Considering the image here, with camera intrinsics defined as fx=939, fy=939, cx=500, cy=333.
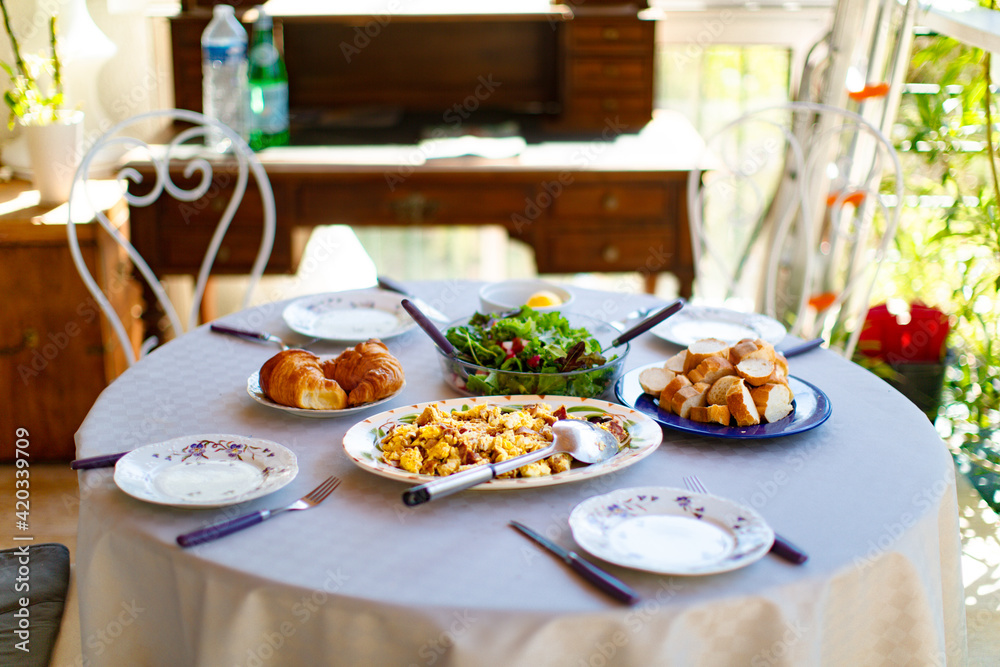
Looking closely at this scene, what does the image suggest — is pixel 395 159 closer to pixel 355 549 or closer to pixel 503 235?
pixel 503 235

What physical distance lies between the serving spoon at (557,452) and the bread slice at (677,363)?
206 mm

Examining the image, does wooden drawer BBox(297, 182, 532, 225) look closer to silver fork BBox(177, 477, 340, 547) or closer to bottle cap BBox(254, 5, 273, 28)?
bottle cap BBox(254, 5, 273, 28)

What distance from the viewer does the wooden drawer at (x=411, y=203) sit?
2.60 m

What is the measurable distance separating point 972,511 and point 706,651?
1.85m

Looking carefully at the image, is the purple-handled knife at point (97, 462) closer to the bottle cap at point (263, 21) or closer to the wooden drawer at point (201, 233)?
the wooden drawer at point (201, 233)

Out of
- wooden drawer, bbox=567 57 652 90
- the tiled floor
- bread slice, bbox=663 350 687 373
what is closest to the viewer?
bread slice, bbox=663 350 687 373

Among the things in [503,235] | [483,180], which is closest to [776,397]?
[483,180]

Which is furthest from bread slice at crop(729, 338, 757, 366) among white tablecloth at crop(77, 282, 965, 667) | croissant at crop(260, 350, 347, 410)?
croissant at crop(260, 350, 347, 410)

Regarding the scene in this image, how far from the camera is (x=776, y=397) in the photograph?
120cm

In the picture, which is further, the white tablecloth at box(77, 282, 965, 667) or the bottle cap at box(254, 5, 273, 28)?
the bottle cap at box(254, 5, 273, 28)

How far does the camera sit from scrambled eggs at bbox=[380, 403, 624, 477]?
3.50 feet

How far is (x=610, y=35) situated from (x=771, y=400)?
1.84m

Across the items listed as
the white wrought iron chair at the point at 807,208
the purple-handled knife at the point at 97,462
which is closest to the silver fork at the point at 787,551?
the purple-handled knife at the point at 97,462

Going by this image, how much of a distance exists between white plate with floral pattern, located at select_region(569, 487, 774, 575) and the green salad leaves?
0.88 ft
